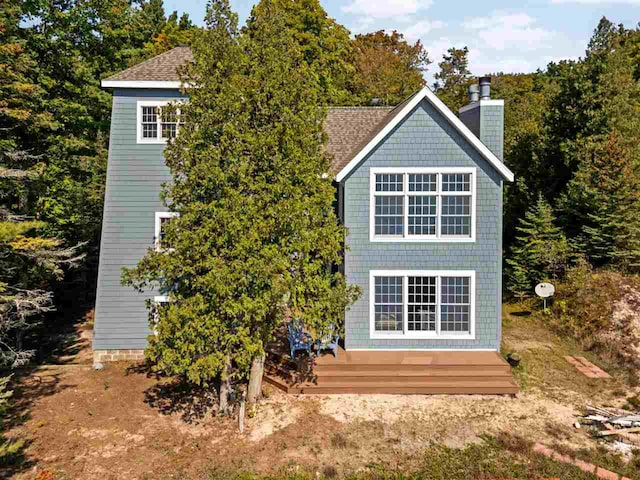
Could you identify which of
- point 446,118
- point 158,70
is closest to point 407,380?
point 446,118

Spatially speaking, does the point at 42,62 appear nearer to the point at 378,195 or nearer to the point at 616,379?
the point at 378,195

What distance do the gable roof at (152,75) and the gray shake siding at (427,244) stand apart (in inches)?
280

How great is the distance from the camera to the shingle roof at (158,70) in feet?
49.0

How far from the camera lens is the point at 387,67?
4150 centimetres

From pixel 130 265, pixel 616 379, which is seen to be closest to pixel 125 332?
pixel 130 265

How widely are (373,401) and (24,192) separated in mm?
15634

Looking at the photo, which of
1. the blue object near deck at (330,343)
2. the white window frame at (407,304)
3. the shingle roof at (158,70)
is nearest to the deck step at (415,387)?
the blue object near deck at (330,343)

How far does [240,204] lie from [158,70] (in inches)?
333

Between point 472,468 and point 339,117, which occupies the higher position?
point 339,117

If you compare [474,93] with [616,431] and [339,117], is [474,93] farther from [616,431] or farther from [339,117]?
[616,431]

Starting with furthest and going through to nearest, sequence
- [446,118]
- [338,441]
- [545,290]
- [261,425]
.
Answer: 1. [545,290]
2. [446,118]
3. [261,425]
4. [338,441]

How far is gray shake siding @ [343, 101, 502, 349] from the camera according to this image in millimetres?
14016

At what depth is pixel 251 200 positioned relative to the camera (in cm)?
1017

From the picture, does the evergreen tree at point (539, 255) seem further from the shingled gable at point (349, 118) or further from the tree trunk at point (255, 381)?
the tree trunk at point (255, 381)
